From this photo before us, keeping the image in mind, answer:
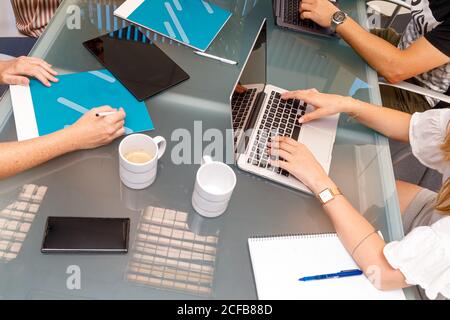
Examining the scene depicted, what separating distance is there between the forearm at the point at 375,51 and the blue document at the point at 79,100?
781 millimetres

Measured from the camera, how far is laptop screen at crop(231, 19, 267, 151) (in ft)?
3.26

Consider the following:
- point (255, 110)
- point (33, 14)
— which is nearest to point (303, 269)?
point (255, 110)

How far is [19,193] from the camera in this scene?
871 millimetres

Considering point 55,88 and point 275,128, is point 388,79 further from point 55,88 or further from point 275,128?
point 55,88

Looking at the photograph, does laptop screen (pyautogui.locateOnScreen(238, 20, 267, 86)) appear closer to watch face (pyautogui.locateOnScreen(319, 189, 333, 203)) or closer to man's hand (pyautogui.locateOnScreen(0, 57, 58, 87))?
watch face (pyautogui.locateOnScreen(319, 189, 333, 203))

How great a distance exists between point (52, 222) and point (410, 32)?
147 centimetres

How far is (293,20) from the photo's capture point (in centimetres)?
143

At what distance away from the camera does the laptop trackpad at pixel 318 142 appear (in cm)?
108

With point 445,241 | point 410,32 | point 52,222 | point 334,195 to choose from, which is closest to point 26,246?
point 52,222

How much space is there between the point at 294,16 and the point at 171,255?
1.02 m

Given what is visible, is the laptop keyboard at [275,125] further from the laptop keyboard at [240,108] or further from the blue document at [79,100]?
the blue document at [79,100]

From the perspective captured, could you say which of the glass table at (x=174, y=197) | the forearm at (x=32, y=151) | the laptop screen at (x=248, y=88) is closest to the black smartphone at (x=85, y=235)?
the glass table at (x=174, y=197)

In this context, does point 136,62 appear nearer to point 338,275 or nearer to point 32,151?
point 32,151
